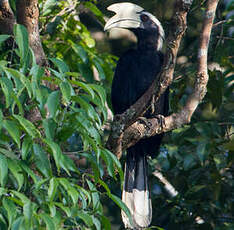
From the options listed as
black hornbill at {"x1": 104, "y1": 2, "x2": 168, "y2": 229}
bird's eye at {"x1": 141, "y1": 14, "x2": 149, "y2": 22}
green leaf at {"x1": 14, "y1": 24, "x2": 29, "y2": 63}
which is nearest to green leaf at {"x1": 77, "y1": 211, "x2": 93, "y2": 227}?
green leaf at {"x1": 14, "y1": 24, "x2": 29, "y2": 63}

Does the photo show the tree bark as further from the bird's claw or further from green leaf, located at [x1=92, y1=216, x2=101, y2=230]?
green leaf, located at [x1=92, y1=216, x2=101, y2=230]

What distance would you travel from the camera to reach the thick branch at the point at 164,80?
104 inches

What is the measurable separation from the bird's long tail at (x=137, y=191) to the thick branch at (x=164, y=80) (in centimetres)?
91

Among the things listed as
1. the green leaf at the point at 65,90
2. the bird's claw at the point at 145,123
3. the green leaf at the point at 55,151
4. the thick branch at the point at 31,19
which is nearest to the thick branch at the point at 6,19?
the thick branch at the point at 31,19

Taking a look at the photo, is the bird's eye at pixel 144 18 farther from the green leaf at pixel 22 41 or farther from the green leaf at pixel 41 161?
the green leaf at pixel 41 161

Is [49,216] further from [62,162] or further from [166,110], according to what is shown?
[166,110]

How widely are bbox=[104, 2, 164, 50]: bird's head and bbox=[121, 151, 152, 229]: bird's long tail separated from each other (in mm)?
965

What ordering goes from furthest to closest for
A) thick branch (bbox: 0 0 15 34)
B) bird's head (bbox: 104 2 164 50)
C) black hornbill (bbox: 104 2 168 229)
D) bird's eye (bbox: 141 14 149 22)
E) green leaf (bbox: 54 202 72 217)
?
bird's eye (bbox: 141 14 149 22)
bird's head (bbox: 104 2 164 50)
black hornbill (bbox: 104 2 168 229)
thick branch (bbox: 0 0 15 34)
green leaf (bbox: 54 202 72 217)

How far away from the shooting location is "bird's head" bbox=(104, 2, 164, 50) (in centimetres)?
421

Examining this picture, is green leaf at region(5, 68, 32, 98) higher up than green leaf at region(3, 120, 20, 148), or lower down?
higher up

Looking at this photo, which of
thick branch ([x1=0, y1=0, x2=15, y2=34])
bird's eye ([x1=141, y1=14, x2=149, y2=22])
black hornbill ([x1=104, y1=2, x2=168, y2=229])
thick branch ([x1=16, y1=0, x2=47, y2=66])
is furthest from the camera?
bird's eye ([x1=141, y1=14, x2=149, y2=22])

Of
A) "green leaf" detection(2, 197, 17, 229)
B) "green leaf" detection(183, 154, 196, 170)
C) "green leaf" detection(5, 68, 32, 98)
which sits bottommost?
"green leaf" detection(183, 154, 196, 170)

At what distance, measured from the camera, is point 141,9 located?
4344 millimetres

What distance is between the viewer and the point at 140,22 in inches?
171
